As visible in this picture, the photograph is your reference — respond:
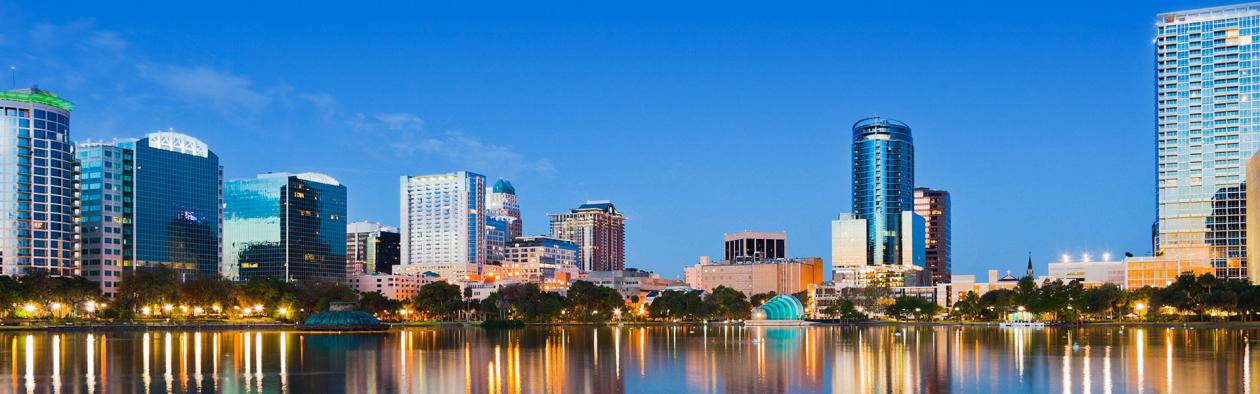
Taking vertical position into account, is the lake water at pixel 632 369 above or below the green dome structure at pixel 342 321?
above

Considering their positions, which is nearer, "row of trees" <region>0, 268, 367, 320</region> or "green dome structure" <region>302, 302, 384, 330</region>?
"green dome structure" <region>302, 302, 384, 330</region>

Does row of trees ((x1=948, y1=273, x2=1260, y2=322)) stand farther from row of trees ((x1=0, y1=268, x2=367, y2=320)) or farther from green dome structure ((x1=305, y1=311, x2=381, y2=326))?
row of trees ((x1=0, y1=268, x2=367, y2=320))

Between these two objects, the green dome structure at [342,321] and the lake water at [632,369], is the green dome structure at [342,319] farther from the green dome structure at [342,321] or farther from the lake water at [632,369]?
the lake water at [632,369]

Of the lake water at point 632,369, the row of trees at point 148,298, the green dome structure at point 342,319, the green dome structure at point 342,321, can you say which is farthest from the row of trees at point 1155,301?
the row of trees at point 148,298

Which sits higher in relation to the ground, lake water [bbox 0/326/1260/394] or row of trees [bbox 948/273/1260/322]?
lake water [bbox 0/326/1260/394]

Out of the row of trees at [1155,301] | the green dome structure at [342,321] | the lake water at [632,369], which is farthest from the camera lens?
the row of trees at [1155,301]

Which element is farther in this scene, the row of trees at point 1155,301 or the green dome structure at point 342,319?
the row of trees at point 1155,301

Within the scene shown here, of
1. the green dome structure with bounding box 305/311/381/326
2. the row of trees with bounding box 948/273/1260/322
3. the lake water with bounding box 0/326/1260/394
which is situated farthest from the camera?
the row of trees with bounding box 948/273/1260/322

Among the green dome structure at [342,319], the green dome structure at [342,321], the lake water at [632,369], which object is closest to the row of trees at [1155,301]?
the lake water at [632,369]

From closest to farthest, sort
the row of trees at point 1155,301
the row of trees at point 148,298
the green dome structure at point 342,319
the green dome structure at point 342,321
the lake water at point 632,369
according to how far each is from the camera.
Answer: the lake water at point 632,369
the green dome structure at point 342,321
the green dome structure at point 342,319
the row of trees at point 1155,301
the row of trees at point 148,298

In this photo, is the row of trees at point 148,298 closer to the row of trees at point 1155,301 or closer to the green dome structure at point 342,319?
the green dome structure at point 342,319

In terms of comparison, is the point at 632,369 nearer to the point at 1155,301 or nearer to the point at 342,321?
the point at 342,321

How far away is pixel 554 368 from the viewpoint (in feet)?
214

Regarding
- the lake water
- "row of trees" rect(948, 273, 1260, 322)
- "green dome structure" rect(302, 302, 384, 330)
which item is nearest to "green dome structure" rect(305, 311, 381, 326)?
"green dome structure" rect(302, 302, 384, 330)
